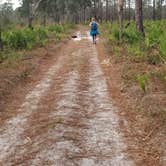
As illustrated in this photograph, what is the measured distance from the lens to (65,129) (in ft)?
23.7

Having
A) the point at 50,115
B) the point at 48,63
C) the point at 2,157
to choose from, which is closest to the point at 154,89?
the point at 50,115

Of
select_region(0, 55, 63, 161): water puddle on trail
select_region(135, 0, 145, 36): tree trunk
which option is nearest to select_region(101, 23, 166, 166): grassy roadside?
select_region(0, 55, 63, 161): water puddle on trail

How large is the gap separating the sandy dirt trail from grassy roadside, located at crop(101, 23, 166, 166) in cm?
30

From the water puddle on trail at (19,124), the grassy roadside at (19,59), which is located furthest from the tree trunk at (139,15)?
the water puddle on trail at (19,124)

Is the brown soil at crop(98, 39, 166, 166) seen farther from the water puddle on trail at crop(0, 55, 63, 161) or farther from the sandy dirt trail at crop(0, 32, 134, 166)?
the water puddle on trail at crop(0, 55, 63, 161)

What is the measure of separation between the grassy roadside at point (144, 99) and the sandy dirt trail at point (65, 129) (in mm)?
296

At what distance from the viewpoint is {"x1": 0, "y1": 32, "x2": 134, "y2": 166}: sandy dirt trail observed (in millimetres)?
6038

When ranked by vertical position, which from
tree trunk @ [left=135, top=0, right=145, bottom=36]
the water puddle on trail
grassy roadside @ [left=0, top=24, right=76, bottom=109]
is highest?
tree trunk @ [left=135, top=0, right=145, bottom=36]

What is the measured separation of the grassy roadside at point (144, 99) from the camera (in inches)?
252

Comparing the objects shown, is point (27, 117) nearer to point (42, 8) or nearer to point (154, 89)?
point (154, 89)

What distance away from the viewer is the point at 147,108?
824cm

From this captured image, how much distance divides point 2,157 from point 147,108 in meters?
3.41

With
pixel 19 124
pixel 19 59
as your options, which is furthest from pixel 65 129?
pixel 19 59

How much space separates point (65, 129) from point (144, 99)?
7.72 feet
